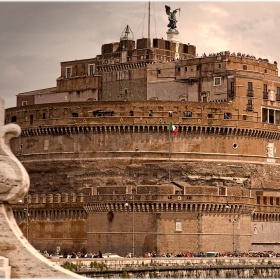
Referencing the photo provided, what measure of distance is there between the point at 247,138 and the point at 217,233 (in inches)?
519

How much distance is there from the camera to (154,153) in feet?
213

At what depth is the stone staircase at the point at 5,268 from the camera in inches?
368

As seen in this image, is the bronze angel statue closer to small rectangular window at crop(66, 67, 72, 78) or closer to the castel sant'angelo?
the castel sant'angelo

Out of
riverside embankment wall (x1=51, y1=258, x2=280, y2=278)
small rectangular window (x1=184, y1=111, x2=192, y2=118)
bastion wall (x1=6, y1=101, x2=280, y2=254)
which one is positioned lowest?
riverside embankment wall (x1=51, y1=258, x2=280, y2=278)

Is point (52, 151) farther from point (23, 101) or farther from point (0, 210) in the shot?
point (0, 210)

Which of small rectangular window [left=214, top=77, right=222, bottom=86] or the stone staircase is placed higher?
small rectangular window [left=214, top=77, right=222, bottom=86]

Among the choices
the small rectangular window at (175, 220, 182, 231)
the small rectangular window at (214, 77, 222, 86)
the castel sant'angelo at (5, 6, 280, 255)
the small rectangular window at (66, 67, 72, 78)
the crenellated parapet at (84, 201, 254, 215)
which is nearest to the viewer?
the crenellated parapet at (84, 201, 254, 215)

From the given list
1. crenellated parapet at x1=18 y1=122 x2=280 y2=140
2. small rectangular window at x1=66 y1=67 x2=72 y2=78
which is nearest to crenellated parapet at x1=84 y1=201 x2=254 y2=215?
crenellated parapet at x1=18 y1=122 x2=280 y2=140

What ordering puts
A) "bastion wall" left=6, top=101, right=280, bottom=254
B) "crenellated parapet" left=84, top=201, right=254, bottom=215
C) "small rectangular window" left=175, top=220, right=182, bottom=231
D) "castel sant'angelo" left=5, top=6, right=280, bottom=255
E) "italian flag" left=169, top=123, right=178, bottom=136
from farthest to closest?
1. "bastion wall" left=6, top=101, right=280, bottom=254
2. "italian flag" left=169, top=123, right=178, bottom=136
3. "castel sant'angelo" left=5, top=6, right=280, bottom=255
4. "small rectangular window" left=175, top=220, right=182, bottom=231
5. "crenellated parapet" left=84, top=201, right=254, bottom=215

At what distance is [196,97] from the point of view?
69.5 metres

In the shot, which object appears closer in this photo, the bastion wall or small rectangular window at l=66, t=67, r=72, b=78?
the bastion wall

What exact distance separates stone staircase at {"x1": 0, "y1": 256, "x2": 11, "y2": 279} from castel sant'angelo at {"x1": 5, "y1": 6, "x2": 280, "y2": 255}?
4317cm

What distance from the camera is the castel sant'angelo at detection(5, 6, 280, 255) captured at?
5353cm

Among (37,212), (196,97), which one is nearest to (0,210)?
(37,212)
